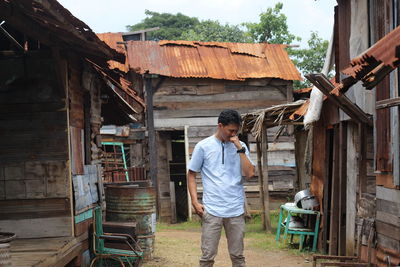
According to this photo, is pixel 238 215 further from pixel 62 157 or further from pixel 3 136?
pixel 3 136

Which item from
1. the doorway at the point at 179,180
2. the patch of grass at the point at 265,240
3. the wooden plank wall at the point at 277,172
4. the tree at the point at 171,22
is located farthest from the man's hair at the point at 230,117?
the tree at the point at 171,22

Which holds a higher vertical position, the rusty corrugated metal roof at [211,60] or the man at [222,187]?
the rusty corrugated metal roof at [211,60]

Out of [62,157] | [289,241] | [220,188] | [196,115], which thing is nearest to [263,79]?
[196,115]

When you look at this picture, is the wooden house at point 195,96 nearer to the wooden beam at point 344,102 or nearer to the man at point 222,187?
the wooden beam at point 344,102

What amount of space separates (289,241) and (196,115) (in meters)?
5.37

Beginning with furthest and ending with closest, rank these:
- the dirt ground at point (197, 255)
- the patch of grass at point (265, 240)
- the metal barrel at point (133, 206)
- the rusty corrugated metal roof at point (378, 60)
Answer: the patch of grass at point (265, 240) < the dirt ground at point (197, 255) < the metal barrel at point (133, 206) < the rusty corrugated metal roof at point (378, 60)

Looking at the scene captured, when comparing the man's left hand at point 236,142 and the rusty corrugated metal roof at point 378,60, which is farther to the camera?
the man's left hand at point 236,142

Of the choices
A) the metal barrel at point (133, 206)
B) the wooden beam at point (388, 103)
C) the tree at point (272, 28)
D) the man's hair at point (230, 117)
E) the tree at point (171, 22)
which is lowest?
the metal barrel at point (133, 206)

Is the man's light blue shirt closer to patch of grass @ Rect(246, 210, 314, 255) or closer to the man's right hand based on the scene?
the man's right hand

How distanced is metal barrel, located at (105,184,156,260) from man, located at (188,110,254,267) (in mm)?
3549

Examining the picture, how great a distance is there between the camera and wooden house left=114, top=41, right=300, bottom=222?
15484mm

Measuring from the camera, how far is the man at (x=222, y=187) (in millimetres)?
5320

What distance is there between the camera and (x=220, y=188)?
5352mm

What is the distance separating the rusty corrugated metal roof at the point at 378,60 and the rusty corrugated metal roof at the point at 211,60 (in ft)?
37.1
